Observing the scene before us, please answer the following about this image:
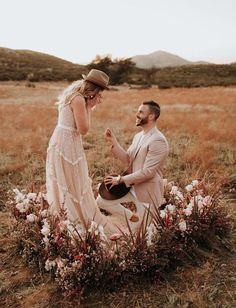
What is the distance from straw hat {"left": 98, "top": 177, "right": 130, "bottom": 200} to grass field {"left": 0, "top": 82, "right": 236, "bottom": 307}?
3.22 feet

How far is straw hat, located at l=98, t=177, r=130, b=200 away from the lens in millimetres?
4688

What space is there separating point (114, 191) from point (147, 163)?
58 cm

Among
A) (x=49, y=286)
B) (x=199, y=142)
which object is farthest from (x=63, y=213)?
(x=199, y=142)

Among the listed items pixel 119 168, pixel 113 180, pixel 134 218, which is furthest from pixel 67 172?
pixel 119 168

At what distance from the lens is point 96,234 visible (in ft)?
12.6

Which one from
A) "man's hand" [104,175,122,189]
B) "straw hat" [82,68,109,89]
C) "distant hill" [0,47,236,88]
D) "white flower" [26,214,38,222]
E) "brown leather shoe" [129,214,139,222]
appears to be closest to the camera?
"straw hat" [82,68,109,89]

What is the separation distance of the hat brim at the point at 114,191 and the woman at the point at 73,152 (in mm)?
200

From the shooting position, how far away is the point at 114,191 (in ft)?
15.4

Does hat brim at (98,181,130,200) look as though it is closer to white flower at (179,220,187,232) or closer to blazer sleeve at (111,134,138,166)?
blazer sleeve at (111,134,138,166)

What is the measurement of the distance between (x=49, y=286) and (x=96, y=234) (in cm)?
70

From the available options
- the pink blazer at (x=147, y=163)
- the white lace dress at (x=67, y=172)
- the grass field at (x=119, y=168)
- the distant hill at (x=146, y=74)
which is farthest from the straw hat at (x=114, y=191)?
the distant hill at (x=146, y=74)

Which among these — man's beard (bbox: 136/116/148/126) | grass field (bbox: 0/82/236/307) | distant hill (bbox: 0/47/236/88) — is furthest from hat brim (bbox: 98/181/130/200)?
distant hill (bbox: 0/47/236/88)

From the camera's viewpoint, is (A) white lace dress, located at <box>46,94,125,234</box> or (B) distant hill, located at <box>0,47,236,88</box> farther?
(B) distant hill, located at <box>0,47,236,88</box>

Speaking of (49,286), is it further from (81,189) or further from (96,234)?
(81,189)
